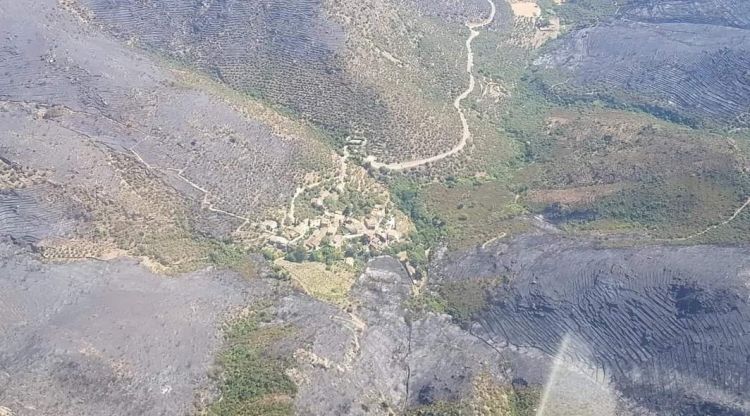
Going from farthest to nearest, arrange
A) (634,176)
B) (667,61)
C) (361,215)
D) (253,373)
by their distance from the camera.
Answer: (667,61), (361,215), (634,176), (253,373)

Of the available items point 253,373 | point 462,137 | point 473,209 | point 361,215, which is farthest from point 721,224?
point 253,373

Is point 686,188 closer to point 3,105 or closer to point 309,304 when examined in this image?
point 309,304

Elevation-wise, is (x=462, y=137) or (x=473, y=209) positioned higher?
(x=462, y=137)

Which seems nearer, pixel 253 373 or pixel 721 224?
pixel 253 373

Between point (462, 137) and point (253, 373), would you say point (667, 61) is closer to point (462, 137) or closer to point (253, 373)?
point (462, 137)

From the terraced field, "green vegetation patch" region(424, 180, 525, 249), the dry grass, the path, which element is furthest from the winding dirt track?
the path

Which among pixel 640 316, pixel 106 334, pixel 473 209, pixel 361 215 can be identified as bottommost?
pixel 361 215

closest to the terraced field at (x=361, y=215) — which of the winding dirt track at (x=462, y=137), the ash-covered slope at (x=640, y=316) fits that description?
the ash-covered slope at (x=640, y=316)
